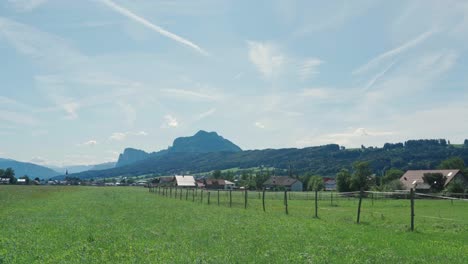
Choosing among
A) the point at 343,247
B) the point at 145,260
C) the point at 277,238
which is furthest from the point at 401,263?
the point at 145,260

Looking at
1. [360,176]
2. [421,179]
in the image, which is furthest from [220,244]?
[421,179]

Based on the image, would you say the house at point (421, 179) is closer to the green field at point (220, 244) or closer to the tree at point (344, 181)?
the tree at point (344, 181)

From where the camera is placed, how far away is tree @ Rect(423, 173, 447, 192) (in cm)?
10781

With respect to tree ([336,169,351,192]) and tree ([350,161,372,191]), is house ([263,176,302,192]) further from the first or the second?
tree ([350,161,372,191])

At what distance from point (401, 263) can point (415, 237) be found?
21.4ft

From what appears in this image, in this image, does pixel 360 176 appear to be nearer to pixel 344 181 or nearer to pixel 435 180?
pixel 344 181

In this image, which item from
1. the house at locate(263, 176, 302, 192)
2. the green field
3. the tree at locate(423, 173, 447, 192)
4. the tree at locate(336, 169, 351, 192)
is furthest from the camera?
the house at locate(263, 176, 302, 192)

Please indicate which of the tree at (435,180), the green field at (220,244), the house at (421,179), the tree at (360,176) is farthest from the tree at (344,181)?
the green field at (220,244)

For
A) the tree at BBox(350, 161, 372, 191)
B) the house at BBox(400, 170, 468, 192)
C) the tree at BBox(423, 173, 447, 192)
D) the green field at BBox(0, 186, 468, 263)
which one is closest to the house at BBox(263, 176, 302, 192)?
the house at BBox(400, 170, 468, 192)

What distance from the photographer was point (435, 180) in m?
109

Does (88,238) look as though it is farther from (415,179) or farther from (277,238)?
(415,179)

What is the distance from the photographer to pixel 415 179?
4737 inches

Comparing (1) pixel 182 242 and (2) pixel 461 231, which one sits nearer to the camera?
(1) pixel 182 242

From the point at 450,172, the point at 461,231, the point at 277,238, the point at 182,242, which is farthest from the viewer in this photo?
the point at 450,172
